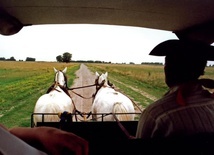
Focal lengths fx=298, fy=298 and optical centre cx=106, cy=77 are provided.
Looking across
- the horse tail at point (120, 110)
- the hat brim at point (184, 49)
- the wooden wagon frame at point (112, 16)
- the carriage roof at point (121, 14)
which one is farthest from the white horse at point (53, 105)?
the hat brim at point (184, 49)

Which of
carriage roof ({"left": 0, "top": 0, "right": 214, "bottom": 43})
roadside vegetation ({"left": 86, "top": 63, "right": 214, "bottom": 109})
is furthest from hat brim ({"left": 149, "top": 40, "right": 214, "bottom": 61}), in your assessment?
roadside vegetation ({"left": 86, "top": 63, "right": 214, "bottom": 109})

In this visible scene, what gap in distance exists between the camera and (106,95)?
6.95m

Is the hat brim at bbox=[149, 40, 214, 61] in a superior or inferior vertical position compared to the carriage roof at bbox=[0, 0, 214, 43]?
inferior

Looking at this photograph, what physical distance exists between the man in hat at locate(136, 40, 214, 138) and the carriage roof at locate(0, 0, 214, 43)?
1.90ft

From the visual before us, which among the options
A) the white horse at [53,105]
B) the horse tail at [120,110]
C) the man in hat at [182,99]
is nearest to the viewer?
the man in hat at [182,99]

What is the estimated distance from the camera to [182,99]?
6.02ft

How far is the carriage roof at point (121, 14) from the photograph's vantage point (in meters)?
2.56

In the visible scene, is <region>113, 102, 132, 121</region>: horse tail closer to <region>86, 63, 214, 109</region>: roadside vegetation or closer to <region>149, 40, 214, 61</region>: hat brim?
<region>149, 40, 214, 61</region>: hat brim

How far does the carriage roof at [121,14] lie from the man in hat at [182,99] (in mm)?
578

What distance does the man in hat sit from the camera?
181cm

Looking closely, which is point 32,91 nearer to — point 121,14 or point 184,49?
point 121,14

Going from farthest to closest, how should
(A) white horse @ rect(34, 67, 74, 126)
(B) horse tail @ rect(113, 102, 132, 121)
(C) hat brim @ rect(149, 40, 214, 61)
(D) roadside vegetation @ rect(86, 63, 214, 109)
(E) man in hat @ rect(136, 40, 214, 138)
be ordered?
(D) roadside vegetation @ rect(86, 63, 214, 109) < (A) white horse @ rect(34, 67, 74, 126) < (B) horse tail @ rect(113, 102, 132, 121) < (C) hat brim @ rect(149, 40, 214, 61) < (E) man in hat @ rect(136, 40, 214, 138)

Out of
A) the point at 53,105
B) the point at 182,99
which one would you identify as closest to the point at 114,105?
the point at 53,105

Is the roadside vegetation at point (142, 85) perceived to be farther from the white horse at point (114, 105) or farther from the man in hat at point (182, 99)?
the man in hat at point (182, 99)
